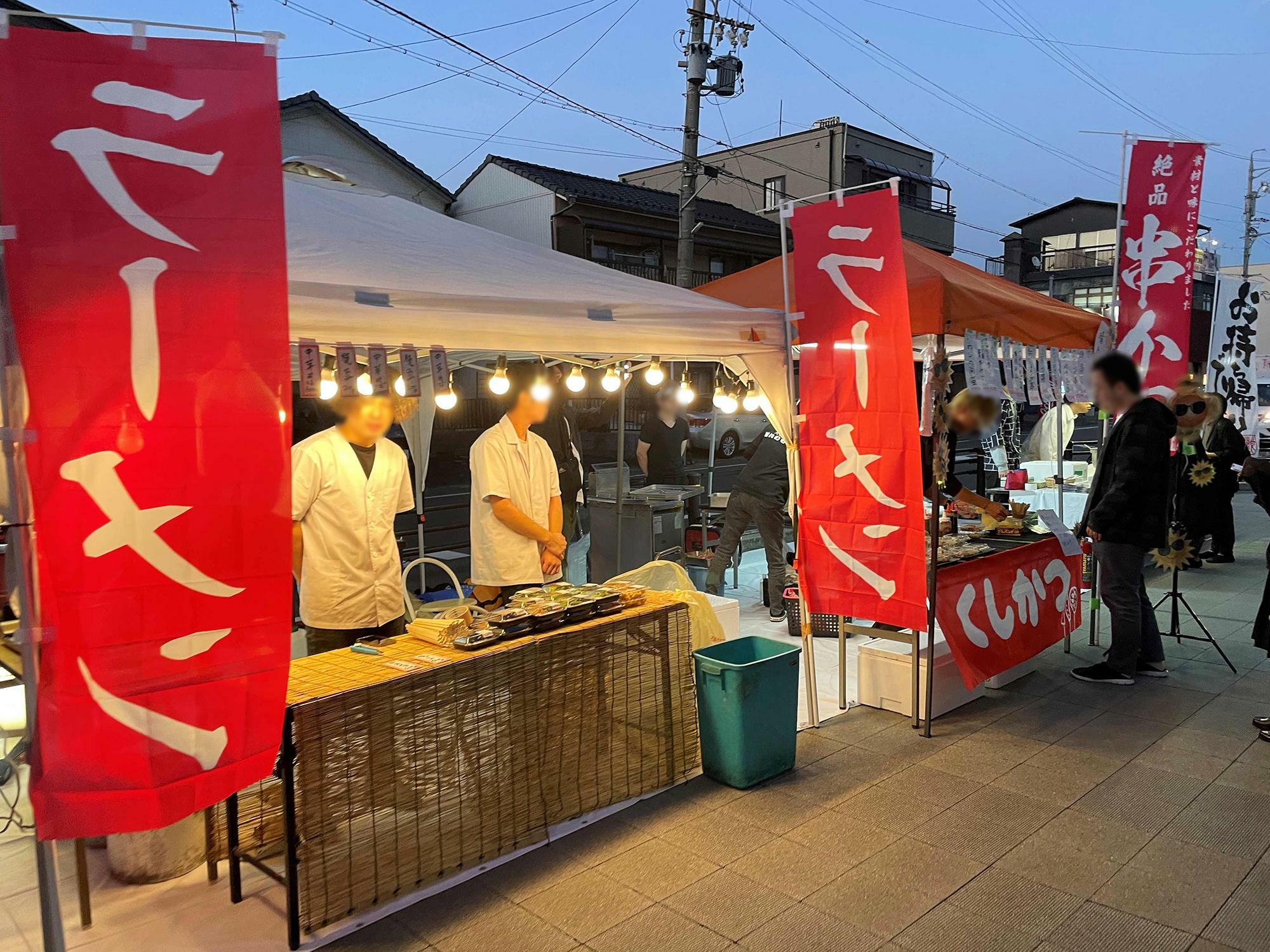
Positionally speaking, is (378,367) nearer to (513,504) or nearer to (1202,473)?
(513,504)

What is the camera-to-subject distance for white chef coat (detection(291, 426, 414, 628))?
4227mm

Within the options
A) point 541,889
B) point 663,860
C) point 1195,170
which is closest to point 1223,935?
point 663,860

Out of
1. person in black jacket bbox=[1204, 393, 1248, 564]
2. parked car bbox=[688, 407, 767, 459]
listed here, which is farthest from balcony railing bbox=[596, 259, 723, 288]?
person in black jacket bbox=[1204, 393, 1248, 564]

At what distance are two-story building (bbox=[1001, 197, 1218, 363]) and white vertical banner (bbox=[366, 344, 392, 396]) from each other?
3355 centimetres

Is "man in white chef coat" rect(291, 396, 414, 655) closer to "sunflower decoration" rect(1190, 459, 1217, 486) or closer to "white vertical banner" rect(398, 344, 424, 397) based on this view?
"white vertical banner" rect(398, 344, 424, 397)

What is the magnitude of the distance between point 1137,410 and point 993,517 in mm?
1404

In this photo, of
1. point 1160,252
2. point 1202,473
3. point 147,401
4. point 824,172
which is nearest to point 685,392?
point 1160,252

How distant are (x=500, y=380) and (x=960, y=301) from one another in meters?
2.89

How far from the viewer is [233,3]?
3967 mm

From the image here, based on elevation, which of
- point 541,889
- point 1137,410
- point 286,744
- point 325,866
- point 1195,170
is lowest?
point 541,889

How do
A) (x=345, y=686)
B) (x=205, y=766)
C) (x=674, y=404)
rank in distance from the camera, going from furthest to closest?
(x=674, y=404)
(x=345, y=686)
(x=205, y=766)

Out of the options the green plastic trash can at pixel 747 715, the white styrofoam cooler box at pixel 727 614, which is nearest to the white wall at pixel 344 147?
the white styrofoam cooler box at pixel 727 614

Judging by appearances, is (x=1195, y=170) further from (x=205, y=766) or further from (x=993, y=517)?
(x=205, y=766)

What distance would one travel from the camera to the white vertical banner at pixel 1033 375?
6.43m
